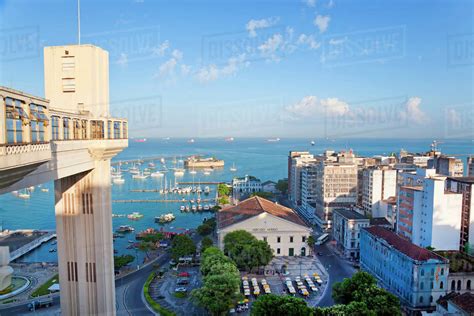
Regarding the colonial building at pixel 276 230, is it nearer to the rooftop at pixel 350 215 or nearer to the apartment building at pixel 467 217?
the rooftop at pixel 350 215

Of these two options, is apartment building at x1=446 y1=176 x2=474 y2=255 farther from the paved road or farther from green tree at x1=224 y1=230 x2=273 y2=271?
green tree at x1=224 y1=230 x2=273 y2=271

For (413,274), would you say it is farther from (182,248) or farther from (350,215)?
(182,248)

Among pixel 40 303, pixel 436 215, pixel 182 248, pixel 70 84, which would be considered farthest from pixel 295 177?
pixel 70 84

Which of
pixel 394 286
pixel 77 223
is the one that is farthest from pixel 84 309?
pixel 394 286

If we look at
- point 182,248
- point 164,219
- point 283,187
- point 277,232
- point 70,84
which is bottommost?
point 164,219

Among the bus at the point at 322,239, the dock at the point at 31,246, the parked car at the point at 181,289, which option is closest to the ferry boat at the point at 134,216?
the dock at the point at 31,246

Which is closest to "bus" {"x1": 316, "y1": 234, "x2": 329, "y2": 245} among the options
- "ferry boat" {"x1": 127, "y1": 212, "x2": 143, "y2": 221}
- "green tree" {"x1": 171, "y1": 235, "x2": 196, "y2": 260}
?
"green tree" {"x1": 171, "y1": 235, "x2": 196, "y2": 260}
